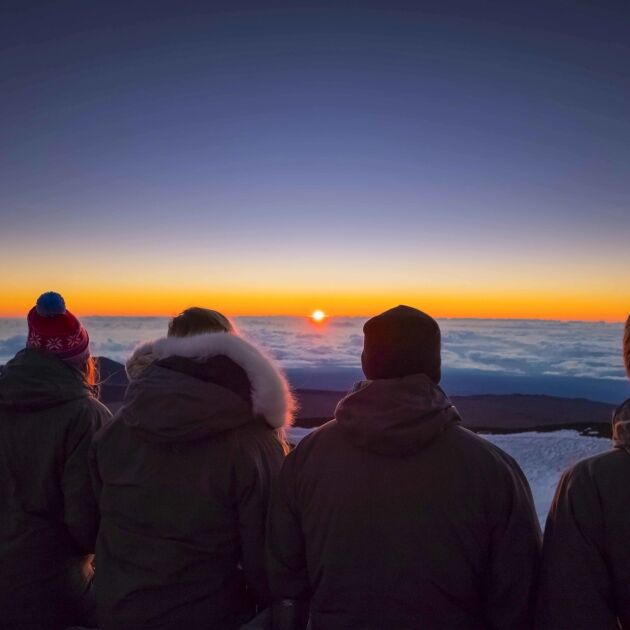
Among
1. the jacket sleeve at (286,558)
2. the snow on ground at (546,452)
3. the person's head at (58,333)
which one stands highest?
the person's head at (58,333)

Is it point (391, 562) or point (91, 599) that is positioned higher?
point (391, 562)

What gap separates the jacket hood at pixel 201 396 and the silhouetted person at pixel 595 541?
1090 mm

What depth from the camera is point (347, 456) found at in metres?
1.98

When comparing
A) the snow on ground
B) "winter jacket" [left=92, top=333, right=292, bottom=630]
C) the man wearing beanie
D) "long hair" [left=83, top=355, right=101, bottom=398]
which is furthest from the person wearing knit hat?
the snow on ground

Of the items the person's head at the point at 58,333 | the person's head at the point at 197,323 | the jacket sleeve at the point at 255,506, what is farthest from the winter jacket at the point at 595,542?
the person's head at the point at 58,333

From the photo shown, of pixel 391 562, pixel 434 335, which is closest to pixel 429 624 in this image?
pixel 391 562

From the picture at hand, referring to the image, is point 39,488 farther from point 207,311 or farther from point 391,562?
point 391,562

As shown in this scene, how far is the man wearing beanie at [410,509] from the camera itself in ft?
6.20

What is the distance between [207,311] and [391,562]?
1385 mm

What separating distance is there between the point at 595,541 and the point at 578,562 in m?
0.09

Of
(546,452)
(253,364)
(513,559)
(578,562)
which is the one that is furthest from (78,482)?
(546,452)

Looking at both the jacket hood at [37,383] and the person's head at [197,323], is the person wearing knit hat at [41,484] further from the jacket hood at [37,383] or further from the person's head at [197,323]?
the person's head at [197,323]

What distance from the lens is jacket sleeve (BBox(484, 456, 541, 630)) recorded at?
1.92 meters

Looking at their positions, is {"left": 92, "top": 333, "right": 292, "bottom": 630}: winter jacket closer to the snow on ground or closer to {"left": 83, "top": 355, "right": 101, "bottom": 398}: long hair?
{"left": 83, "top": 355, "right": 101, "bottom": 398}: long hair
